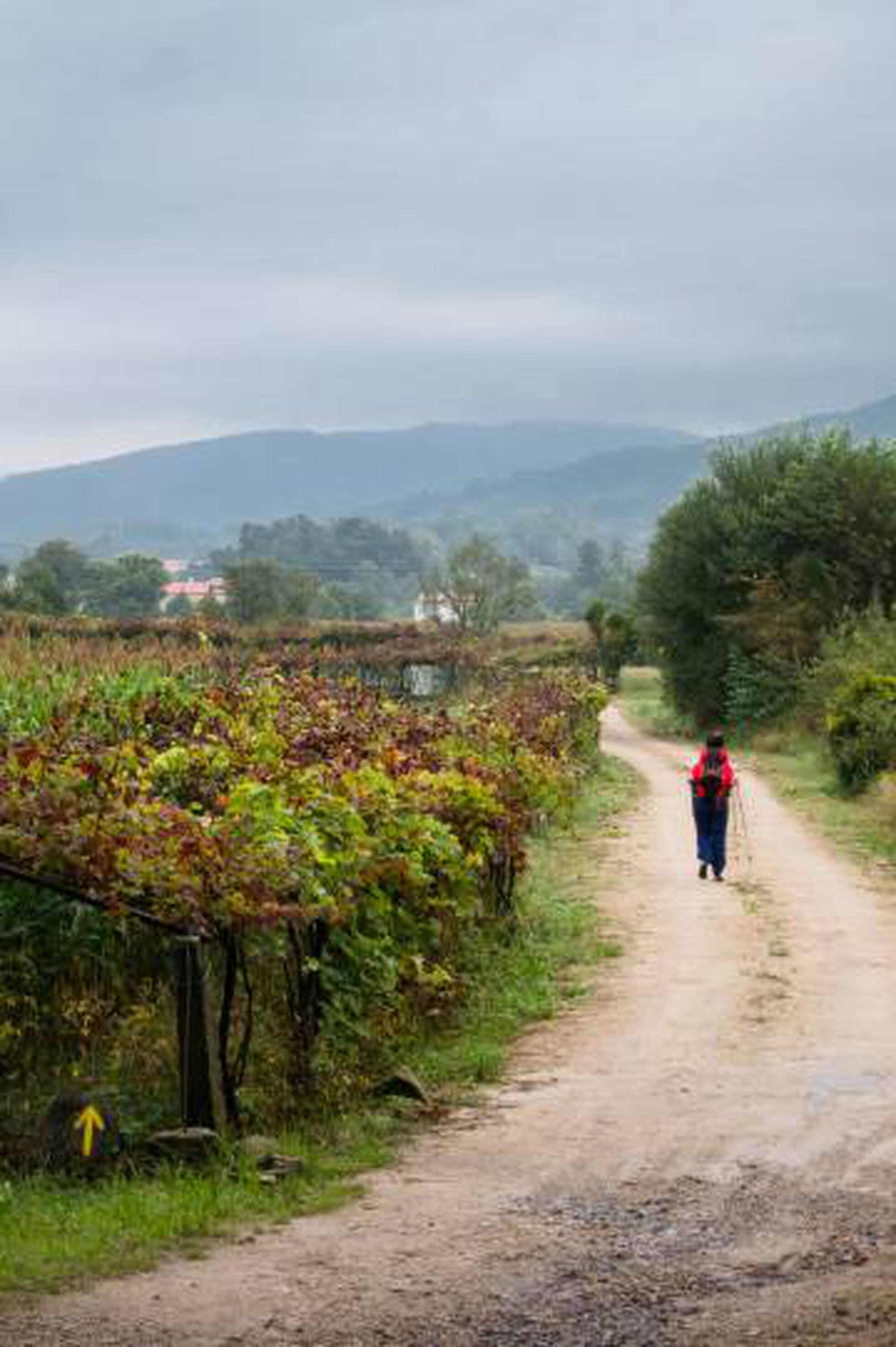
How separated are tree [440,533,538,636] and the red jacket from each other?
90.8 metres

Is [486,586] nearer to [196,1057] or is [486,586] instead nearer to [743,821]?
[743,821]

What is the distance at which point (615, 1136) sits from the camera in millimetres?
9727

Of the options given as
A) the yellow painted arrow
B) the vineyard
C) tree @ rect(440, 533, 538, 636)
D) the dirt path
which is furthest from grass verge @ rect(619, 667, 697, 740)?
the yellow painted arrow

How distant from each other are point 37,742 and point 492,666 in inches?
1641

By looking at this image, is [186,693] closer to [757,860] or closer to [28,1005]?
[757,860]

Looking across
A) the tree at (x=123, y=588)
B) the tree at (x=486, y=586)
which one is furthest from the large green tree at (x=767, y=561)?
the tree at (x=123, y=588)

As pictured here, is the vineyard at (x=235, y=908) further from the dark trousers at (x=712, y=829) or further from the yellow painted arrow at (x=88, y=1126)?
the dark trousers at (x=712, y=829)

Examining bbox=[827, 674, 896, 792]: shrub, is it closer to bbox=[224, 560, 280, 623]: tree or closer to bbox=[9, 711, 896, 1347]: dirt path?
bbox=[9, 711, 896, 1347]: dirt path

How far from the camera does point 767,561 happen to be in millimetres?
53094

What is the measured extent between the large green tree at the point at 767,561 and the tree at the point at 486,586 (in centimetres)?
5433

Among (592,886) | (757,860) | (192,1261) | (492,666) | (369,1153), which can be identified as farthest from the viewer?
(492,666)

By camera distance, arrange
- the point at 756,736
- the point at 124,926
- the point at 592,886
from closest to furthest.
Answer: the point at 124,926 → the point at 592,886 → the point at 756,736

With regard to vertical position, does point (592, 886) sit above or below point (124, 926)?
below

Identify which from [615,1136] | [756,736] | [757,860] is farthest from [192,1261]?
[756,736]
